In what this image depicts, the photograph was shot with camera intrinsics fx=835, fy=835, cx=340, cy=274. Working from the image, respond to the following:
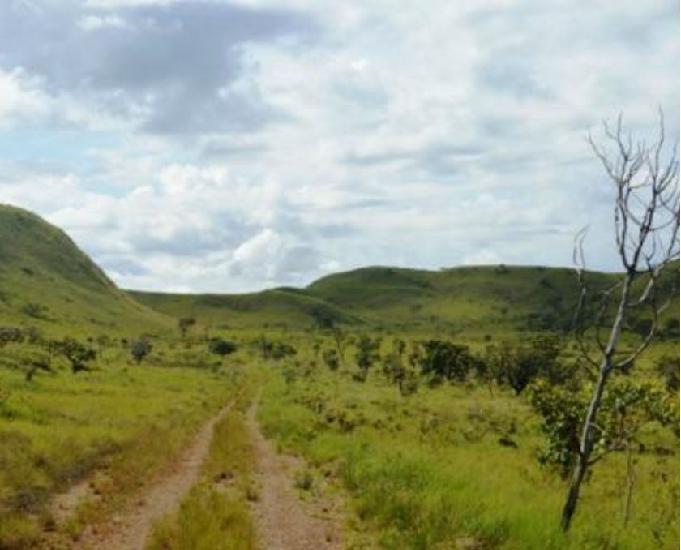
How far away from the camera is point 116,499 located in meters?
24.0

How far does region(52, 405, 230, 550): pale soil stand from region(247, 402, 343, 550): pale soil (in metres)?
2.42

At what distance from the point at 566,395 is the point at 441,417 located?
109 ft

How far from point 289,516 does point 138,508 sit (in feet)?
14.1

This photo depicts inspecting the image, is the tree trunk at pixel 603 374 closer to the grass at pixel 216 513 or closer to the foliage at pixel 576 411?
the foliage at pixel 576 411

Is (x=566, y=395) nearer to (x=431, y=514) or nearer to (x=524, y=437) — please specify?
(x=431, y=514)

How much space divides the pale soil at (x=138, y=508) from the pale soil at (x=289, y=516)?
2.42m

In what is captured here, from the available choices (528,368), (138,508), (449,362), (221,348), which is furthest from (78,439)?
(221,348)

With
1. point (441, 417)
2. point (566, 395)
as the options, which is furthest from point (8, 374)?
point (566, 395)

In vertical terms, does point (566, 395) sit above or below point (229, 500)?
above

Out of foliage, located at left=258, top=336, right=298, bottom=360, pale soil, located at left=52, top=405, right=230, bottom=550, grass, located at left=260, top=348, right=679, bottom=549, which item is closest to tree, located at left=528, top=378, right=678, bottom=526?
grass, located at left=260, top=348, right=679, bottom=549

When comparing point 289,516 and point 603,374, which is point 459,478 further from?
point 603,374

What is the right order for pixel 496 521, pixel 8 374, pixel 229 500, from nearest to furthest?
pixel 496 521 < pixel 229 500 < pixel 8 374

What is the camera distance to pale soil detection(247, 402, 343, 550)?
19.4m

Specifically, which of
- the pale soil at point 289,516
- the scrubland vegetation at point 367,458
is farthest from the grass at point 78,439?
the pale soil at point 289,516
